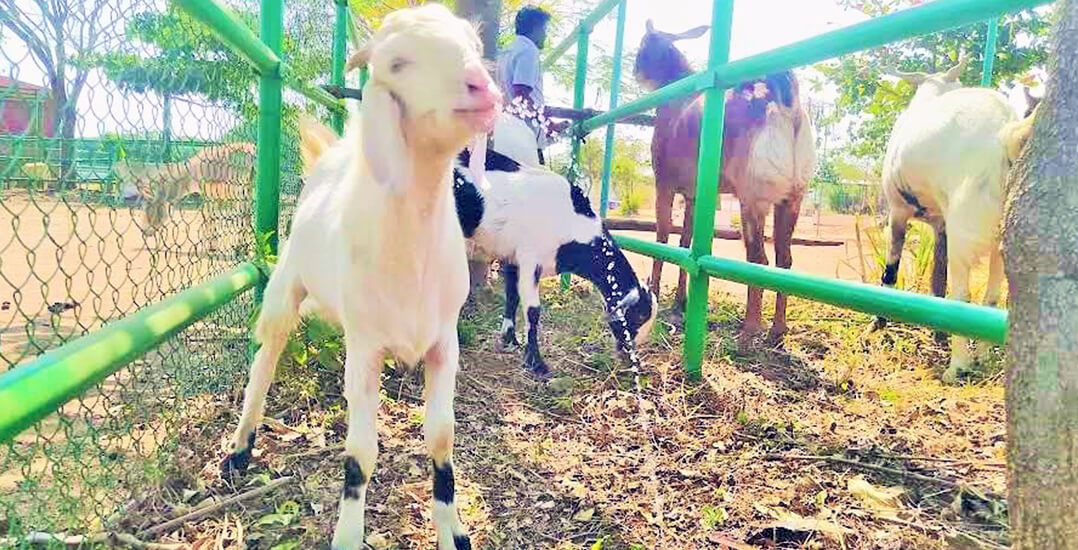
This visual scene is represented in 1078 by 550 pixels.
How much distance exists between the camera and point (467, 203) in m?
4.69

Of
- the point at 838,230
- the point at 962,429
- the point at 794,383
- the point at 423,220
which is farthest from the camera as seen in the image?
the point at 838,230

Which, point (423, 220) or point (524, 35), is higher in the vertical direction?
point (524, 35)

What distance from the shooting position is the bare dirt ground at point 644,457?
2.17 meters

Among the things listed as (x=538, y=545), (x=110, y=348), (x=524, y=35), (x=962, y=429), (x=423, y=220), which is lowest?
(x=538, y=545)

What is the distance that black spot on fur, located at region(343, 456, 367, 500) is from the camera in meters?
2.11

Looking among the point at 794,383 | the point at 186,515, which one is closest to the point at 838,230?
the point at 794,383

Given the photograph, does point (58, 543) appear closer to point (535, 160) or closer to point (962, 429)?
point (962, 429)

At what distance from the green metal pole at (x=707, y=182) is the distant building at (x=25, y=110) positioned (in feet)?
9.02

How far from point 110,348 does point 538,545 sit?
50.3 inches

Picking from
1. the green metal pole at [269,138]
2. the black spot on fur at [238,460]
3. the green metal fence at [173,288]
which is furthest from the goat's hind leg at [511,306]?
the black spot on fur at [238,460]

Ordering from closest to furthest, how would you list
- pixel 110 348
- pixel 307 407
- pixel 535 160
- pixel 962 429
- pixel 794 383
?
pixel 110 348, pixel 962 429, pixel 307 407, pixel 794 383, pixel 535 160

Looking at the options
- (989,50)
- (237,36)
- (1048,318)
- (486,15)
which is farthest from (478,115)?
(486,15)

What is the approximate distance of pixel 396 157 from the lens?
186cm

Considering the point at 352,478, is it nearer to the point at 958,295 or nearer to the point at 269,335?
the point at 269,335
